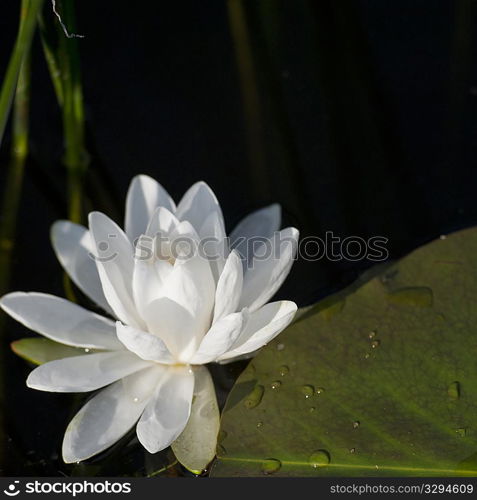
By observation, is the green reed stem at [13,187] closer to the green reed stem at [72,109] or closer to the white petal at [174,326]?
the green reed stem at [72,109]

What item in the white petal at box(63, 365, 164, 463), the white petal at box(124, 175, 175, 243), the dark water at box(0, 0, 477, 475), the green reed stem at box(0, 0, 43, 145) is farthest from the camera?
the dark water at box(0, 0, 477, 475)

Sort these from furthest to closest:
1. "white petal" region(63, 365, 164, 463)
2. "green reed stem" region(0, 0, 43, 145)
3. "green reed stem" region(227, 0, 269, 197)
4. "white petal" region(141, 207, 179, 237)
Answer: "green reed stem" region(227, 0, 269, 197) → "white petal" region(141, 207, 179, 237) → "white petal" region(63, 365, 164, 463) → "green reed stem" region(0, 0, 43, 145)

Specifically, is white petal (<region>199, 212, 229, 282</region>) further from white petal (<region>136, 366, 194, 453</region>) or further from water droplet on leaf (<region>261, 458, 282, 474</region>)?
water droplet on leaf (<region>261, 458, 282, 474</region>)

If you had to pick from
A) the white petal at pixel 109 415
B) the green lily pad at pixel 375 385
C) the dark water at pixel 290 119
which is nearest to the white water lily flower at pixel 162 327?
the white petal at pixel 109 415

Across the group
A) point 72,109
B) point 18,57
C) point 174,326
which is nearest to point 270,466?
point 174,326

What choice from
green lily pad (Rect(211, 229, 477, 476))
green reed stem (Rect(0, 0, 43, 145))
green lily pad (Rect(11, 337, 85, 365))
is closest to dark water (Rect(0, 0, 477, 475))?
green lily pad (Rect(11, 337, 85, 365))

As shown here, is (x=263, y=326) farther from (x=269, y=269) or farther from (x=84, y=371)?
(x=84, y=371)

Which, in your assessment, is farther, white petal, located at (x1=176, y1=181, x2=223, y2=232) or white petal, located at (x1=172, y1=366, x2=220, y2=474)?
white petal, located at (x1=176, y1=181, x2=223, y2=232)
